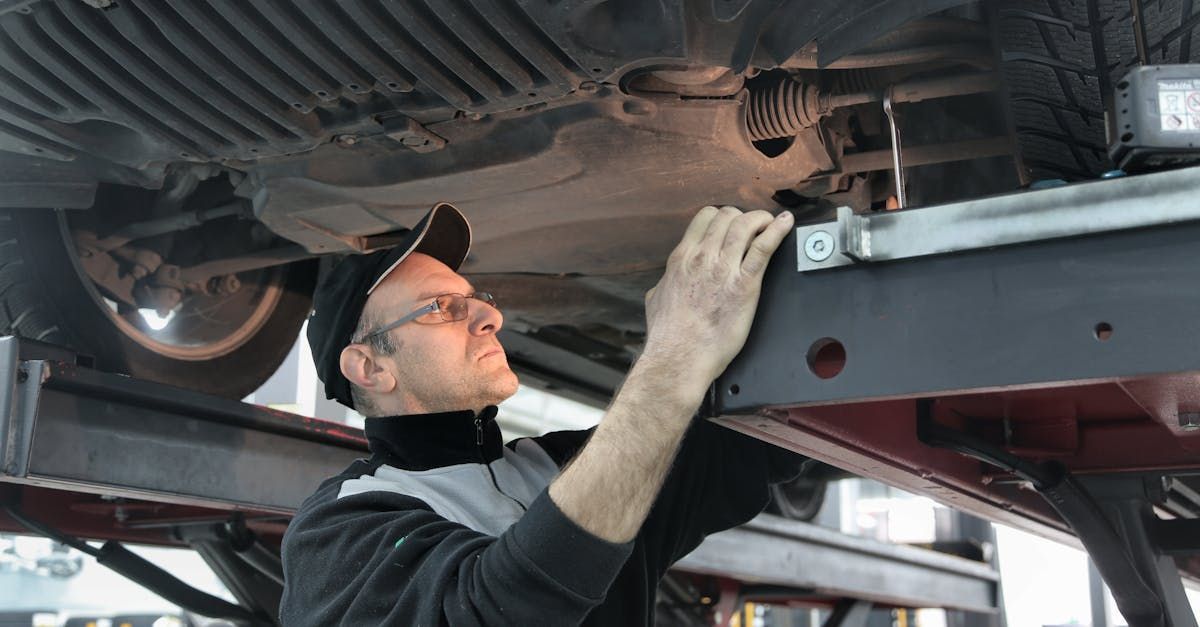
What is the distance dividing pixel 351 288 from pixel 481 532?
2.07 feet

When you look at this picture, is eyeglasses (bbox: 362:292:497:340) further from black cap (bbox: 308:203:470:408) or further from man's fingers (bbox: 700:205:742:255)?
man's fingers (bbox: 700:205:742:255)

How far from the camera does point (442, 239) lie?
2.30 m

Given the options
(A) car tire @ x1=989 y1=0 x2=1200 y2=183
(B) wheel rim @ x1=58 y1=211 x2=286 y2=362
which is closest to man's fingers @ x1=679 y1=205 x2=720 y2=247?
(A) car tire @ x1=989 y1=0 x2=1200 y2=183

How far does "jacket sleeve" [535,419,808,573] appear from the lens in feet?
6.65

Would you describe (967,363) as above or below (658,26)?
below

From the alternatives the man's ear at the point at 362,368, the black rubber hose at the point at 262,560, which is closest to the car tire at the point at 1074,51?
the man's ear at the point at 362,368

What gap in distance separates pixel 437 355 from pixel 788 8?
0.83 metres

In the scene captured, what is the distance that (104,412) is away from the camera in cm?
229

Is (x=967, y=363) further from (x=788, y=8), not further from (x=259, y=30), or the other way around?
(x=259, y=30)

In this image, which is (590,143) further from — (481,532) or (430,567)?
(430,567)

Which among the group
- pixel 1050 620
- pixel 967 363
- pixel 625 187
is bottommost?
pixel 1050 620

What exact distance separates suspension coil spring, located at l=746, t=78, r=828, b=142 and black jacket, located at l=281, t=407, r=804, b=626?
20.3 inches

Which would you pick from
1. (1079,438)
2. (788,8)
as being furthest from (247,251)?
(1079,438)

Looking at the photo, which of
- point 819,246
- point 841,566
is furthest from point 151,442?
point 841,566
